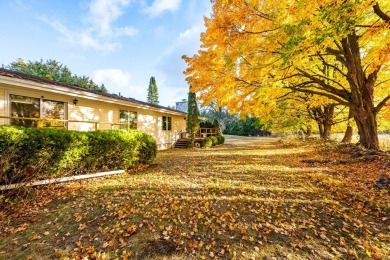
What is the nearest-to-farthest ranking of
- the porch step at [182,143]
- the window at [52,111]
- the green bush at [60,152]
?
1. the green bush at [60,152]
2. the window at [52,111]
3. the porch step at [182,143]

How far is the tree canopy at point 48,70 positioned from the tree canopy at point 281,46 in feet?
126

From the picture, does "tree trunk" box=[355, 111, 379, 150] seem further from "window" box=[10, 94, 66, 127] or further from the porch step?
"window" box=[10, 94, 66, 127]

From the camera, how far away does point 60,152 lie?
18.6 ft

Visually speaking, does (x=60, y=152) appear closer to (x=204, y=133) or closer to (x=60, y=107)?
(x=60, y=107)

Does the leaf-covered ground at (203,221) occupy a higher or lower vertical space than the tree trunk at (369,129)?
lower

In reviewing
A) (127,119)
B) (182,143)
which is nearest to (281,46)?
(127,119)

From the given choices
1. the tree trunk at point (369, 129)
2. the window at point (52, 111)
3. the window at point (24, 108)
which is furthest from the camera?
the tree trunk at point (369, 129)

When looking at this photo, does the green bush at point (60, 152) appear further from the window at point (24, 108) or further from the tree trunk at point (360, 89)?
the tree trunk at point (360, 89)

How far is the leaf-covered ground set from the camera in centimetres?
286

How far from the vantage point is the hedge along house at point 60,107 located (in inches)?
295

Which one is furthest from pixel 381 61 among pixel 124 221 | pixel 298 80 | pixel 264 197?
pixel 124 221

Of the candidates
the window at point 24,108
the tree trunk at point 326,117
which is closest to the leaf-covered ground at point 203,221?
the window at point 24,108

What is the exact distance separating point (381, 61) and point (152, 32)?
15876 mm

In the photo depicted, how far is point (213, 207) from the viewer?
4324mm
